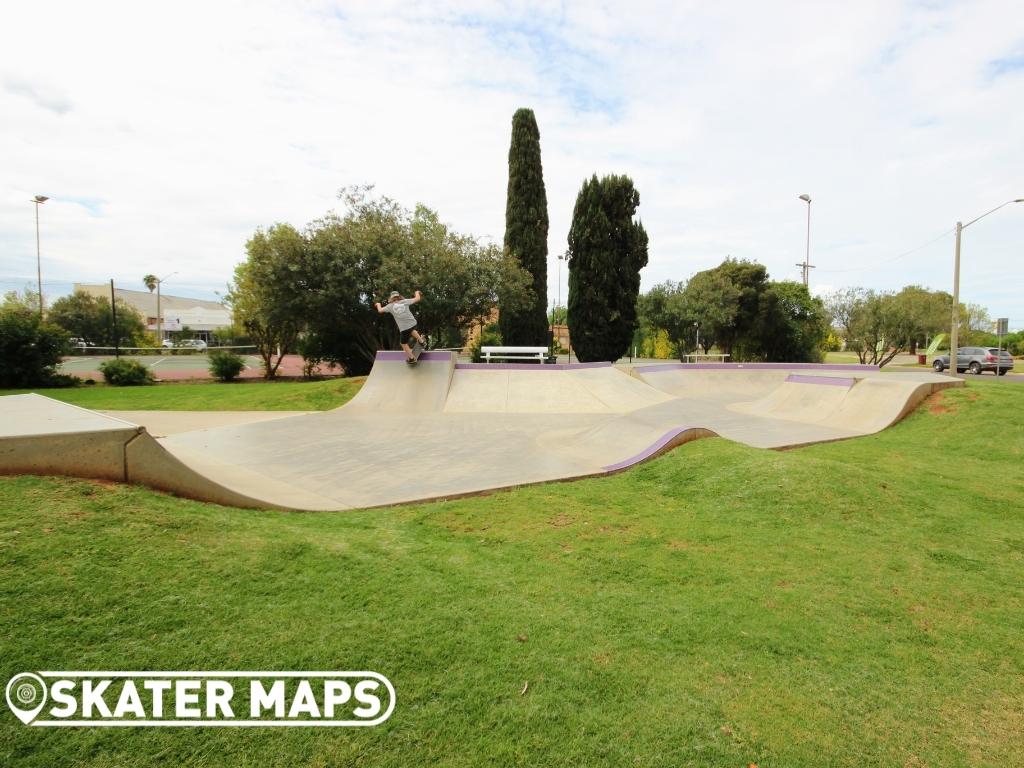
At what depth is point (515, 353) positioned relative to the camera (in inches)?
809

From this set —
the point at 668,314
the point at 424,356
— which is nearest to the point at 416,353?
the point at 424,356

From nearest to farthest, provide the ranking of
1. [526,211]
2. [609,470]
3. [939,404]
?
[609,470] < [939,404] < [526,211]

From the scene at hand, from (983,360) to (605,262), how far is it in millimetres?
21151

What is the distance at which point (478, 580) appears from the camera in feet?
11.4

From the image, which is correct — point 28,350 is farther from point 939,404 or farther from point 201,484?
point 939,404

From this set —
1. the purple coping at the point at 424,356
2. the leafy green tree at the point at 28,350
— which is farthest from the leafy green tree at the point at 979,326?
the leafy green tree at the point at 28,350

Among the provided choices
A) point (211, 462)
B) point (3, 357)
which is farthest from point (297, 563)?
point (3, 357)

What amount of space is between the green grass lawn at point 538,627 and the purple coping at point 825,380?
9571mm

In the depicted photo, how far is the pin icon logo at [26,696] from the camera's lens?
78.3 inches

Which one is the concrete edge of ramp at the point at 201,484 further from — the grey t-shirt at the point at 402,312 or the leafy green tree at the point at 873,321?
the leafy green tree at the point at 873,321

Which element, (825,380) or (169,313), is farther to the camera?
(169,313)

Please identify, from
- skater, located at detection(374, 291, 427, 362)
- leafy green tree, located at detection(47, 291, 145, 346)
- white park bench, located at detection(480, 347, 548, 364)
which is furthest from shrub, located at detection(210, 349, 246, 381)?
leafy green tree, located at detection(47, 291, 145, 346)

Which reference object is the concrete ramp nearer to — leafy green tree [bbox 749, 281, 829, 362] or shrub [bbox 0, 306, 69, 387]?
shrub [bbox 0, 306, 69, 387]

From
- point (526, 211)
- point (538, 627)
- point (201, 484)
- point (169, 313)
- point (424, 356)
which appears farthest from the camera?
point (169, 313)
